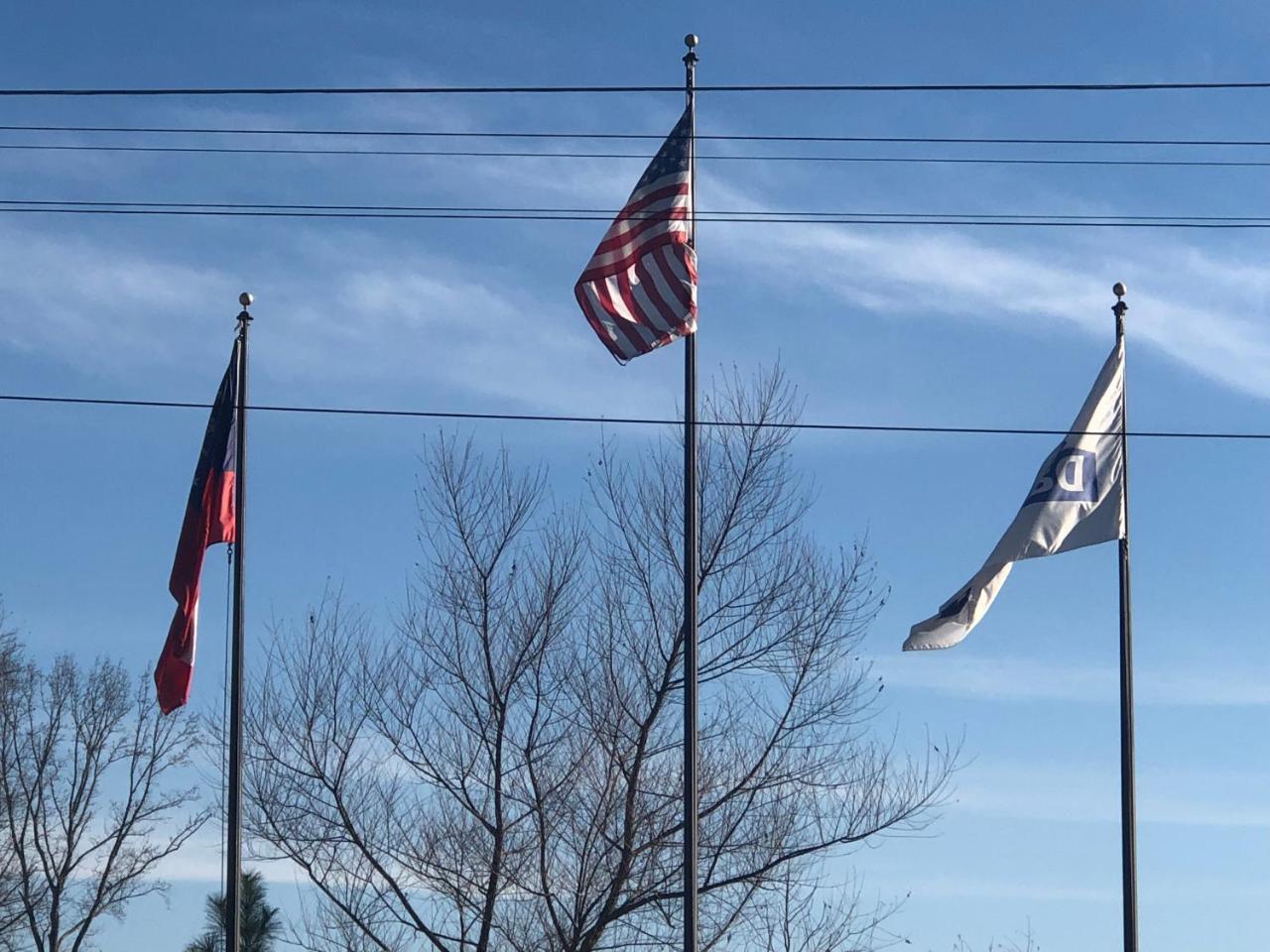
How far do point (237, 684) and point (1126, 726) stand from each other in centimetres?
728

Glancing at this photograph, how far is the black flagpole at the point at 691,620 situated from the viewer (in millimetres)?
13555

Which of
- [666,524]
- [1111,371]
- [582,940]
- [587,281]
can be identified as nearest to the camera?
[587,281]

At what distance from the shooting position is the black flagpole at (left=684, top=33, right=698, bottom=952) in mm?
13555

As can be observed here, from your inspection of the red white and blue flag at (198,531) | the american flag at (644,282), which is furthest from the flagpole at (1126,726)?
the red white and blue flag at (198,531)

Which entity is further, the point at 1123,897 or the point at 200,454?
the point at 200,454

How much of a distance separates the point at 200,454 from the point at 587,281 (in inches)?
167

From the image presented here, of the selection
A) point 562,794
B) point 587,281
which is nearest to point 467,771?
point 562,794

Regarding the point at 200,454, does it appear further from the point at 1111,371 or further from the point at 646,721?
the point at 1111,371

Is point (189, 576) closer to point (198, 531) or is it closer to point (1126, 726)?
point (198, 531)

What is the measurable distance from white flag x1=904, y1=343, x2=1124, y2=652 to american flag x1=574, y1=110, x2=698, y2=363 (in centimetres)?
308

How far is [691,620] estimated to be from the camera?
45.7ft

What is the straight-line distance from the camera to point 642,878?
1966 centimetres

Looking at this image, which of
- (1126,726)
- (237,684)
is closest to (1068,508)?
(1126,726)

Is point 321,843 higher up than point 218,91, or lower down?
lower down
